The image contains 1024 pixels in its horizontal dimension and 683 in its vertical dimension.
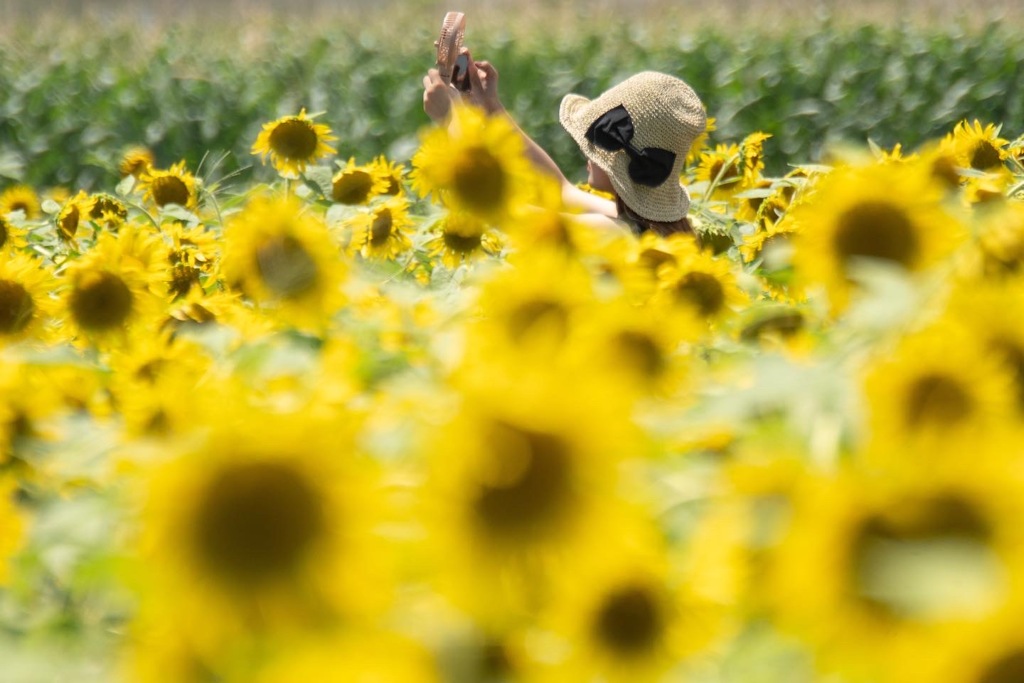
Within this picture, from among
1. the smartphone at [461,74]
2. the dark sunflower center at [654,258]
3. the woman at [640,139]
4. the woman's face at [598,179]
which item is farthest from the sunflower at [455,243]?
the woman's face at [598,179]

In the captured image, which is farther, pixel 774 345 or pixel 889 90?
pixel 889 90

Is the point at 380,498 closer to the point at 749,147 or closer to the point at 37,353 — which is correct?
the point at 37,353

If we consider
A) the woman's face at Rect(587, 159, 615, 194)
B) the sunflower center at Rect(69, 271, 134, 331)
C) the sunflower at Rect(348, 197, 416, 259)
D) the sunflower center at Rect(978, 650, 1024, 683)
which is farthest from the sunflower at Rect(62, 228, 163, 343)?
the woman's face at Rect(587, 159, 615, 194)

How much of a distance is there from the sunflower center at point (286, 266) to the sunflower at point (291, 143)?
959 millimetres

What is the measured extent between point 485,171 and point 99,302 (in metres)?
0.46

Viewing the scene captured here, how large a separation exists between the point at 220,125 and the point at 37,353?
9058mm

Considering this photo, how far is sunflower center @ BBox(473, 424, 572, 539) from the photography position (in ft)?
1.91

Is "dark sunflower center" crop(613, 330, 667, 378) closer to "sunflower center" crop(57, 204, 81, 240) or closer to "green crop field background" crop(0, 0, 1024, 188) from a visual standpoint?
"sunflower center" crop(57, 204, 81, 240)

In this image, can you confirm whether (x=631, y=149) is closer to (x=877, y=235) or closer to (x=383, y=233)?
(x=383, y=233)

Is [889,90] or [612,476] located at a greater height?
[889,90]

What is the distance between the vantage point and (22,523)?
2.41ft

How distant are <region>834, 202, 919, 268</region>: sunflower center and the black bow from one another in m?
1.58

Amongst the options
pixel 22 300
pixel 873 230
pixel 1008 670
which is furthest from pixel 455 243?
pixel 1008 670

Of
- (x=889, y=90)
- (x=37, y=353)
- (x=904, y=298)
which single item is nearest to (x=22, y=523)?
(x=37, y=353)
